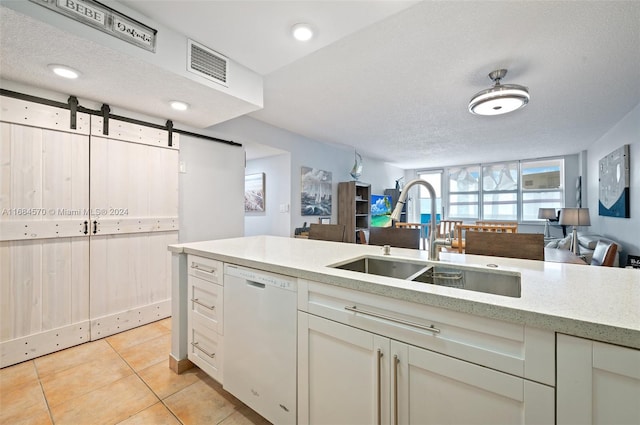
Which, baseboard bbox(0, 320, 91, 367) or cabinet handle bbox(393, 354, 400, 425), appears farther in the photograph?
baseboard bbox(0, 320, 91, 367)

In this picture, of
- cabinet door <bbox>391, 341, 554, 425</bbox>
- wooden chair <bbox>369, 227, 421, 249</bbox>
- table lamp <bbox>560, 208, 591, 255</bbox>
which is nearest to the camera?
cabinet door <bbox>391, 341, 554, 425</bbox>

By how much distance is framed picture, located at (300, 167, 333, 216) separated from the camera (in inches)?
176

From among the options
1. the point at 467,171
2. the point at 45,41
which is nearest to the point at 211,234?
the point at 45,41

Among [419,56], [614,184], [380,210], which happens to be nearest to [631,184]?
[614,184]

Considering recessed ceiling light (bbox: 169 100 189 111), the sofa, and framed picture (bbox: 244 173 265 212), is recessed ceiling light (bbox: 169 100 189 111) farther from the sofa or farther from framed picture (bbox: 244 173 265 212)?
the sofa

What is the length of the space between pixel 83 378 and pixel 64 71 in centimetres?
209

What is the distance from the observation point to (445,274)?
4.40 ft

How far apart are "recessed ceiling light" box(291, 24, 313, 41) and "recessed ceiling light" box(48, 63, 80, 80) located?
1.52 meters

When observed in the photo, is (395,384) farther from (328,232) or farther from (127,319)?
(127,319)

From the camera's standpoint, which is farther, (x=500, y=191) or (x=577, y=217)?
(x=500, y=191)

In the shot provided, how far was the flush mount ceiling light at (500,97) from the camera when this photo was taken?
226 cm

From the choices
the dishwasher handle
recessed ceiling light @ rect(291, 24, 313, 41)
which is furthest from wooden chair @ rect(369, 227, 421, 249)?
recessed ceiling light @ rect(291, 24, 313, 41)

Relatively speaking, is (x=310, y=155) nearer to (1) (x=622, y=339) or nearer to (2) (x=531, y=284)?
(2) (x=531, y=284)

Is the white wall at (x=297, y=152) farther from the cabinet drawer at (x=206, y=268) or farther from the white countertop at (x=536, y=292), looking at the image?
the white countertop at (x=536, y=292)
